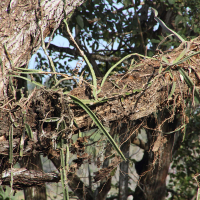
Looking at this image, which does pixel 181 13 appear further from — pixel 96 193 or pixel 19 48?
pixel 96 193

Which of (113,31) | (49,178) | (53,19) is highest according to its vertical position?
(113,31)

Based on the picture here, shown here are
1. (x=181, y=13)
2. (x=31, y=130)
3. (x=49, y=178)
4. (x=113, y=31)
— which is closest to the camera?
(x=31, y=130)

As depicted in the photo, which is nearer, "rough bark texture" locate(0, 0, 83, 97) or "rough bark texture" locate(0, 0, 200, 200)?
"rough bark texture" locate(0, 0, 200, 200)

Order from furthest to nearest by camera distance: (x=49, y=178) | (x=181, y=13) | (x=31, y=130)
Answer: (x=181, y=13), (x=49, y=178), (x=31, y=130)

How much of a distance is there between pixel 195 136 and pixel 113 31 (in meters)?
1.70

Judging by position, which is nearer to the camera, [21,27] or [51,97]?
[51,97]

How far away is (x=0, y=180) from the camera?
36.4 inches

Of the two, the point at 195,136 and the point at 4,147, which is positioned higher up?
the point at 4,147

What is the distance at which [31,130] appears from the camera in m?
0.86

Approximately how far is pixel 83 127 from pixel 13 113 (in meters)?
0.29

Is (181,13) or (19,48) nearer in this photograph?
(19,48)

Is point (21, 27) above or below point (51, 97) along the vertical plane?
above

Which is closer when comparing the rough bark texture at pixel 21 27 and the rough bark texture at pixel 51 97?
the rough bark texture at pixel 51 97

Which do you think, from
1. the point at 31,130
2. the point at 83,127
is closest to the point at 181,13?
the point at 83,127
